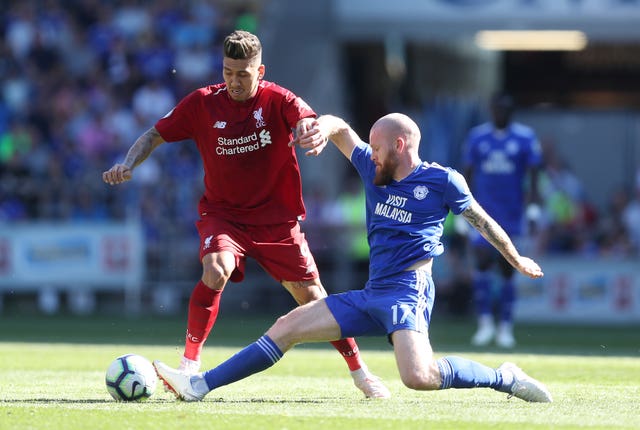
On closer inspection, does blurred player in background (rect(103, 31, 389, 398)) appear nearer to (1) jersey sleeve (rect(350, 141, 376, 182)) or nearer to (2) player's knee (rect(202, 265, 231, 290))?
(2) player's knee (rect(202, 265, 231, 290))

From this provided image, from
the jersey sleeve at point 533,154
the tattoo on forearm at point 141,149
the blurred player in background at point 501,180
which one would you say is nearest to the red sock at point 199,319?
the tattoo on forearm at point 141,149

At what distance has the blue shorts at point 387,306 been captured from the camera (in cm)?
793

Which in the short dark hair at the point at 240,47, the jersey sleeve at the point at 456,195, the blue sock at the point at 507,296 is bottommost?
the blue sock at the point at 507,296

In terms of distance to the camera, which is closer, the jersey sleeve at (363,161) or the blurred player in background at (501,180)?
the jersey sleeve at (363,161)

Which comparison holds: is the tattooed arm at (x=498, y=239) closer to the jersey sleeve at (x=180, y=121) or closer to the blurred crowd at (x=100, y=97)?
the jersey sleeve at (x=180, y=121)

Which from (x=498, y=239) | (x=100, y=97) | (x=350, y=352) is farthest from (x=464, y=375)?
(x=100, y=97)

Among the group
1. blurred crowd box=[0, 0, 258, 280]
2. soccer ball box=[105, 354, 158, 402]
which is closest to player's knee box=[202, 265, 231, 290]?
soccer ball box=[105, 354, 158, 402]

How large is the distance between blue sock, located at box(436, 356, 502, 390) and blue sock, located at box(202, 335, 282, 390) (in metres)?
1.05

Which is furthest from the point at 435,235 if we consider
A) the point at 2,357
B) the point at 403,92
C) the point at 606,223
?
the point at 403,92

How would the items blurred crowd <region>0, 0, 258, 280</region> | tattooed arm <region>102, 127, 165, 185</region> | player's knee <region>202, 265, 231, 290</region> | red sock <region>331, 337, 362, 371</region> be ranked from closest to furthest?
player's knee <region>202, 265, 231, 290</region> < tattooed arm <region>102, 127, 165, 185</region> < red sock <region>331, 337, 362, 371</region> < blurred crowd <region>0, 0, 258, 280</region>

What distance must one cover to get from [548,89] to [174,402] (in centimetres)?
1787

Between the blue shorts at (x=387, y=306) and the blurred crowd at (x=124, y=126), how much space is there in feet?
34.7

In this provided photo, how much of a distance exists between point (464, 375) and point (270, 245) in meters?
1.87

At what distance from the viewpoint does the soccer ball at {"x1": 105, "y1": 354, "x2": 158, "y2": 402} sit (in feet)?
26.9
